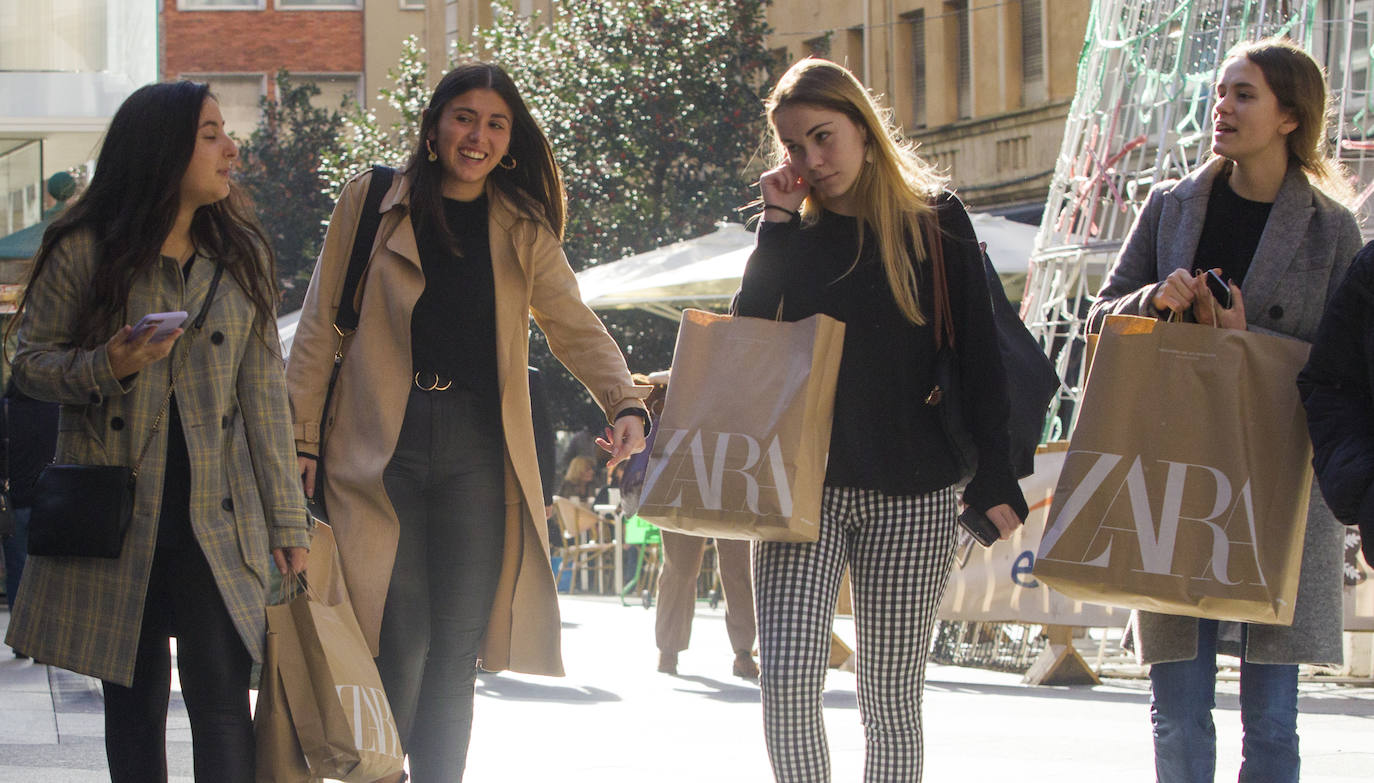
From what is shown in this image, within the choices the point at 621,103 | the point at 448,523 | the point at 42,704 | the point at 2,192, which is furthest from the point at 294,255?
the point at 448,523

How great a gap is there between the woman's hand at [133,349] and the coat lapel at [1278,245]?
96.6 inches

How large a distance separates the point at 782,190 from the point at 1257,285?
44.9 inches

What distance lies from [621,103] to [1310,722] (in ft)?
54.3

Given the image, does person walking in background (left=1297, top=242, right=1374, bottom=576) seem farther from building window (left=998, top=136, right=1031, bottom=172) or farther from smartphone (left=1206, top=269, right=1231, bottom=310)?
building window (left=998, top=136, right=1031, bottom=172)

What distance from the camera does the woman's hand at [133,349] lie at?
13.0ft

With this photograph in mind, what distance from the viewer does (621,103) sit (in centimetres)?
2355

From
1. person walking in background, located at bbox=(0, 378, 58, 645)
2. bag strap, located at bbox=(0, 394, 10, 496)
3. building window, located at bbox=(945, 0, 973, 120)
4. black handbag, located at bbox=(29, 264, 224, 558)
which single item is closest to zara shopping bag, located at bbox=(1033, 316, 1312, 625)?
black handbag, located at bbox=(29, 264, 224, 558)

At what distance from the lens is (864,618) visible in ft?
14.4

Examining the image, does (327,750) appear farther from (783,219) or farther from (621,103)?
(621,103)

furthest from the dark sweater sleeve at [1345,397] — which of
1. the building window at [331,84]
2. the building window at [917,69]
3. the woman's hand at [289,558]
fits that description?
the building window at [331,84]

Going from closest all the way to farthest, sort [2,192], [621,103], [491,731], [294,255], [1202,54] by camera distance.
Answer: [491,731]
[1202,54]
[2,192]
[621,103]
[294,255]

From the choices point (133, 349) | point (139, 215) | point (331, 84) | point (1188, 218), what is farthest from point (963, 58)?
point (133, 349)

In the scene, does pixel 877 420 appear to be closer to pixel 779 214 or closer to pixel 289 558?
pixel 779 214

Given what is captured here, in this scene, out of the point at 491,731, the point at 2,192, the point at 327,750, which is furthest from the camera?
the point at 2,192
